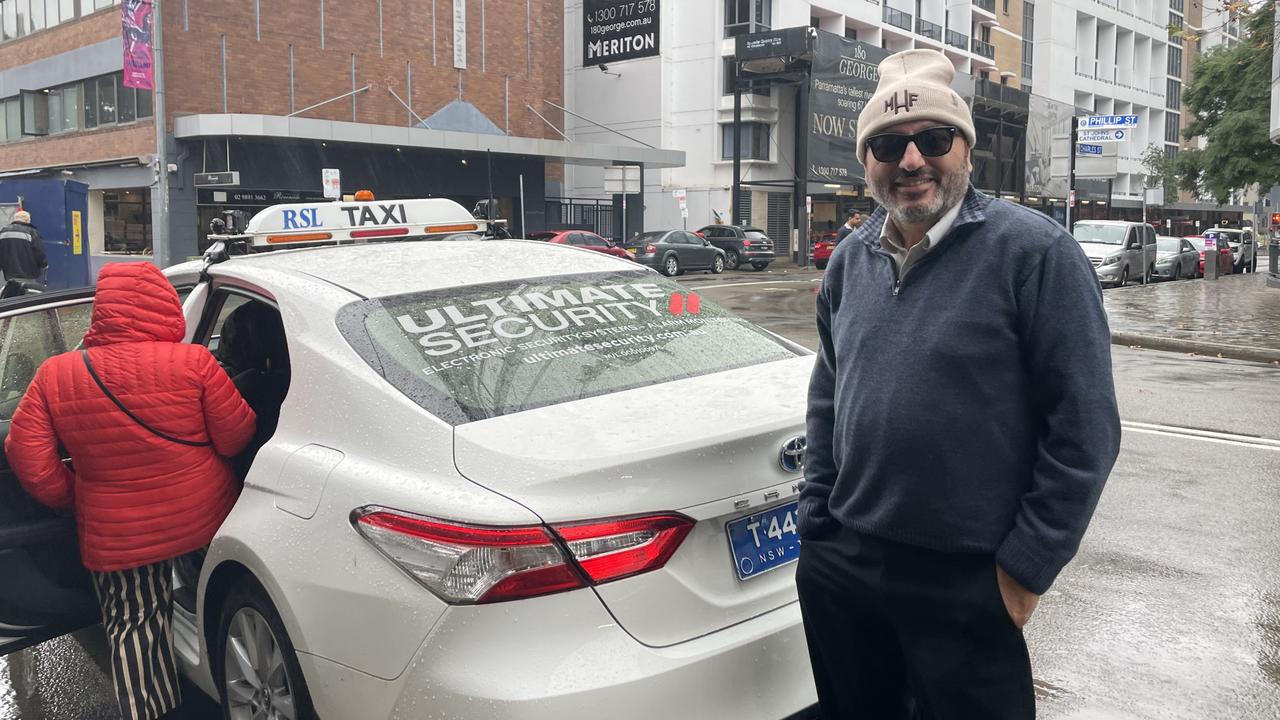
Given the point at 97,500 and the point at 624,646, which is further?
the point at 97,500

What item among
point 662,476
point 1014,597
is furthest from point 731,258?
point 1014,597

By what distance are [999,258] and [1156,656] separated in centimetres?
265

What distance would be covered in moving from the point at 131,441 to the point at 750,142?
44426mm

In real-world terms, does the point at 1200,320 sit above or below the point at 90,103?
below

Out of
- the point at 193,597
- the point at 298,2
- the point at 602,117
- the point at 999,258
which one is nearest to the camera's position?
the point at 999,258

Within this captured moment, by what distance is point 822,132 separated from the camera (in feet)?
149

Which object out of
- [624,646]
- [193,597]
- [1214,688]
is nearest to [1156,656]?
[1214,688]

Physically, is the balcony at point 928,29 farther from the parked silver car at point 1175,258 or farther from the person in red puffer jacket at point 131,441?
the person in red puffer jacket at point 131,441

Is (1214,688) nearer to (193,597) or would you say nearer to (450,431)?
(450,431)

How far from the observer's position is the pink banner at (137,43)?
23203 mm

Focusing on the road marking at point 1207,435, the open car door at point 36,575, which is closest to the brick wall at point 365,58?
the road marking at point 1207,435

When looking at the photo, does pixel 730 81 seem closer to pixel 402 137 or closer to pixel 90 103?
pixel 402 137

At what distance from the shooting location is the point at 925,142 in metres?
2.24

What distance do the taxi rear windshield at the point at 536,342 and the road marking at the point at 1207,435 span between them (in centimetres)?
559
